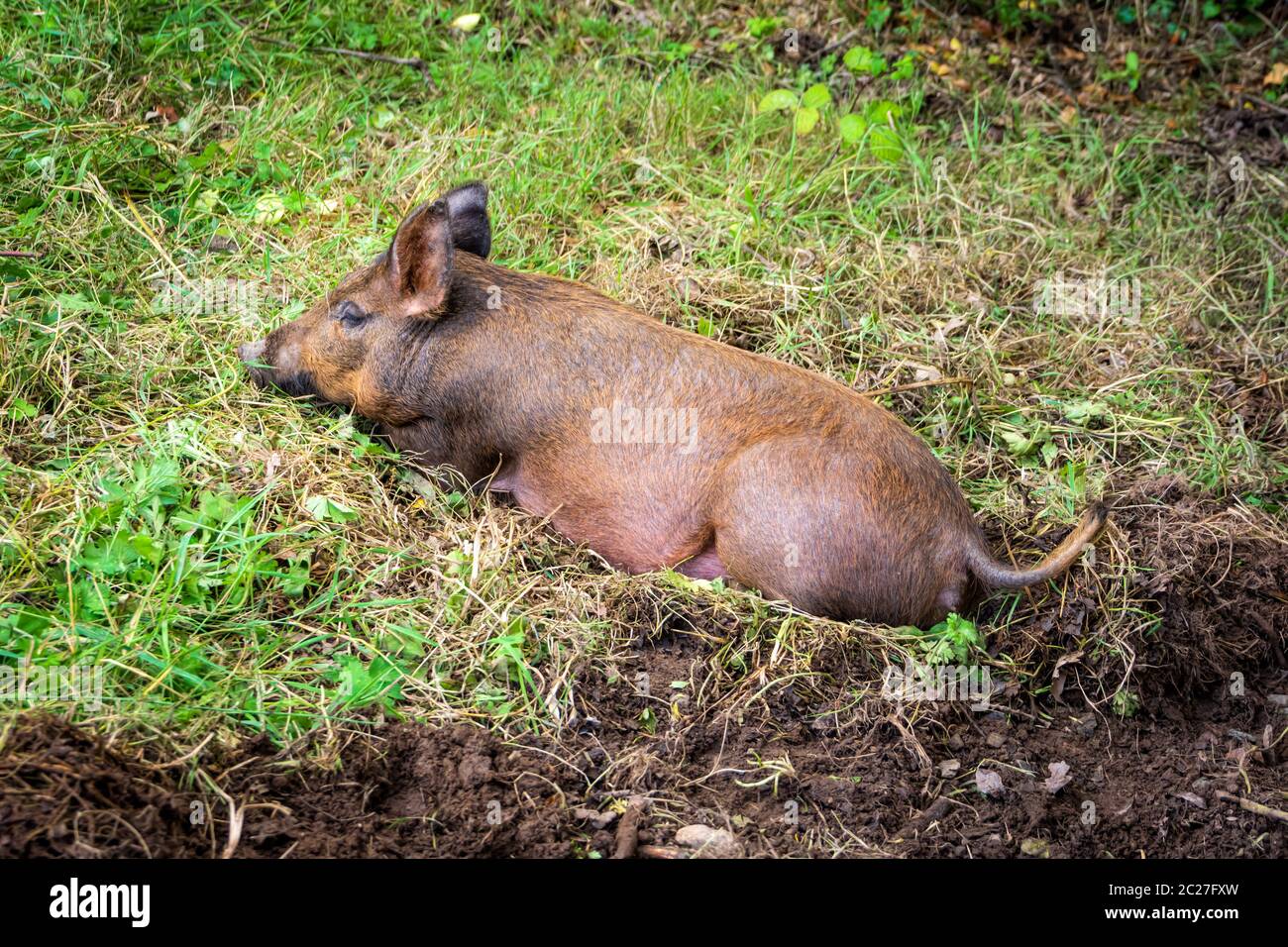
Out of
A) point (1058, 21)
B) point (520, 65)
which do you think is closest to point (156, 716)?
point (520, 65)

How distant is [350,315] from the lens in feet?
16.1

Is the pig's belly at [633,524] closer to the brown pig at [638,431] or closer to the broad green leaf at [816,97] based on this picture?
the brown pig at [638,431]

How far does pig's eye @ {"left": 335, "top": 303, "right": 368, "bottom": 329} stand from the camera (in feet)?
16.0

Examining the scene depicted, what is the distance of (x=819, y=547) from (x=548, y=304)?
1538mm

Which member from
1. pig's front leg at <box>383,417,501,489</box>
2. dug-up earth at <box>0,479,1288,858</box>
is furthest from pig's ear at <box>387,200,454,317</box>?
dug-up earth at <box>0,479,1288,858</box>

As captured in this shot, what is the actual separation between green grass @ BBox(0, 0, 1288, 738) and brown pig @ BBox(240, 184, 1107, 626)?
7.2 inches

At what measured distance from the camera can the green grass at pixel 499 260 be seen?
3850mm

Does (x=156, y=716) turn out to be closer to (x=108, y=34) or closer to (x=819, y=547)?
(x=819, y=547)
